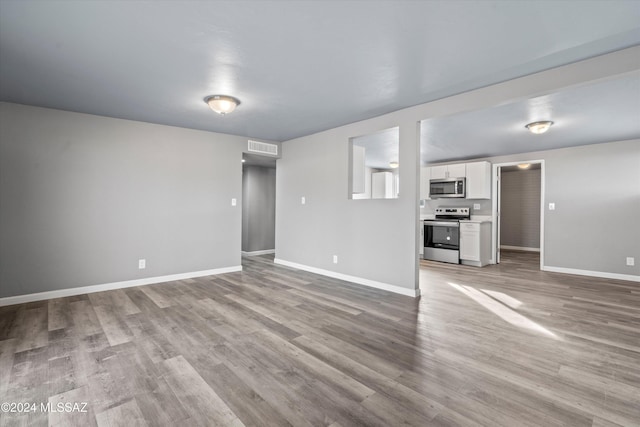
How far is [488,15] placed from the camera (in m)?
1.95

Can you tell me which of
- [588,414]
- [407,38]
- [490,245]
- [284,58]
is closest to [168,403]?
[588,414]

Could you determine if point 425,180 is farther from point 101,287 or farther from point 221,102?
point 101,287

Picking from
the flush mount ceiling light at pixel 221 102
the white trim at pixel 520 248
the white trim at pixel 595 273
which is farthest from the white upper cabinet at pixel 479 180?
the flush mount ceiling light at pixel 221 102

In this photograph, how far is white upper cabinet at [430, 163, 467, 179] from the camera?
6707 mm

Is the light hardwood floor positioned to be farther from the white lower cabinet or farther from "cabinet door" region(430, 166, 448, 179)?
"cabinet door" region(430, 166, 448, 179)

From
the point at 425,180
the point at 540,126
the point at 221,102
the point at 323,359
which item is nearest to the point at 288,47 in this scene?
the point at 221,102

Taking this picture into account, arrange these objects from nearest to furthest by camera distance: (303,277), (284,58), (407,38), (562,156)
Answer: (407,38) < (284,58) < (303,277) < (562,156)

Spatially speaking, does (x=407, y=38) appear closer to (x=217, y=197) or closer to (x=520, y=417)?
(x=520, y=417)

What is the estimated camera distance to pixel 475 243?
6094 mm

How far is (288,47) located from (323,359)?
245 centimetres

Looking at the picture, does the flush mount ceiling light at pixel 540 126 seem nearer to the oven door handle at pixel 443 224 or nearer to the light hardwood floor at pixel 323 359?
the light hardwood floor at pixel 323 359

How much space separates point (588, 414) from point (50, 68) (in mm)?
4762

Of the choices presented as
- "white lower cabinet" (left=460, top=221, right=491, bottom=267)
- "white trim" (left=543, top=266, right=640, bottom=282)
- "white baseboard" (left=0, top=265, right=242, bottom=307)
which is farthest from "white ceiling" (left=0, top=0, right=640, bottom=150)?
"white trim" (left=543, top=266, right=640, bottom=282)

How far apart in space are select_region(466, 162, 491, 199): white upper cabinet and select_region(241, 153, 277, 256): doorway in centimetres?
448
